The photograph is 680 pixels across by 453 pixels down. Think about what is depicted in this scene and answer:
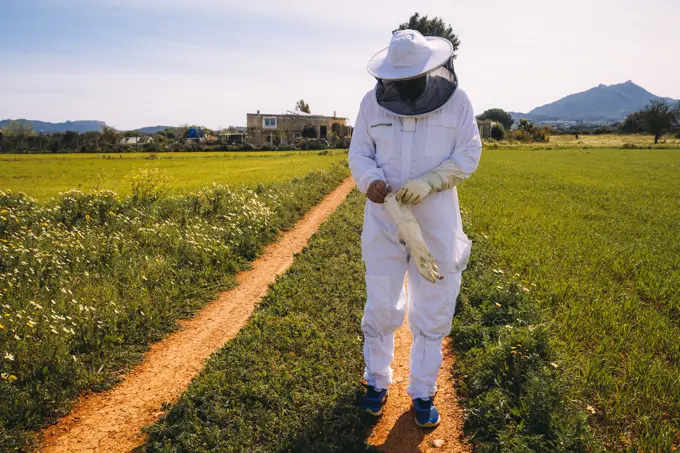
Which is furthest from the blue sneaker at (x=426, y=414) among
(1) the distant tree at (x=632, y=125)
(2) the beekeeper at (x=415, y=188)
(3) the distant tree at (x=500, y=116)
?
(3) the distant tree at (x=500, y=116)

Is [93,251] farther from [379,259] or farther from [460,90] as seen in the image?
[460,90]

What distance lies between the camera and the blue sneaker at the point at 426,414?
135 inches

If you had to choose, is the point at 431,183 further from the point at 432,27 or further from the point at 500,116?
the point at 500,116

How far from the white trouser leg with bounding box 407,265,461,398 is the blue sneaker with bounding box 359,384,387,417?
29 cm

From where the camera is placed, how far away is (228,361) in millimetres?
4270

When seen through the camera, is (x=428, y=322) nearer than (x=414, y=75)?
A: No

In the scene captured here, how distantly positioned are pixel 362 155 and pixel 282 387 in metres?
2.30

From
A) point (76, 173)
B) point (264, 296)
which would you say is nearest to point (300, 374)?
point (264, 296)

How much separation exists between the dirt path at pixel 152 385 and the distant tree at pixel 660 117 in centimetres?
6929

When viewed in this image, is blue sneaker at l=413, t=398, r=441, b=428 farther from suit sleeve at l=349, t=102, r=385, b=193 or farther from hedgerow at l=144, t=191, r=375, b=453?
suit sleeve at l=349, t=102, r=385, b=193

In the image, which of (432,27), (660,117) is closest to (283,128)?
(432,27)

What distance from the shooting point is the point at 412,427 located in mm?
Answer: 3479

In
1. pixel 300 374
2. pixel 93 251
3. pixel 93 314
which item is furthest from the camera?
pixel 93 251

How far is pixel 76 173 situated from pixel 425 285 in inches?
1009
